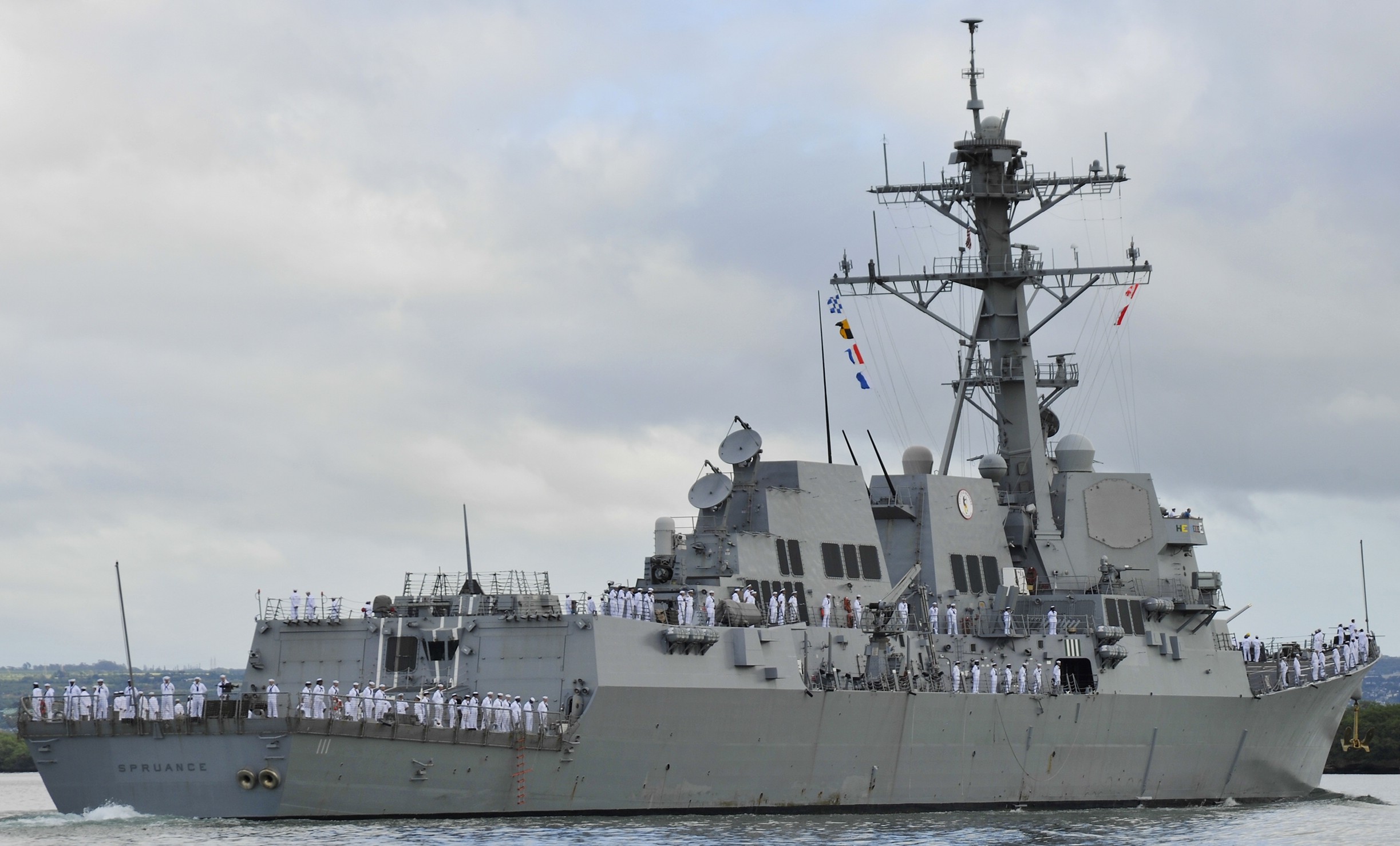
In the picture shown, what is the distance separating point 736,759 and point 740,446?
6.42 metres

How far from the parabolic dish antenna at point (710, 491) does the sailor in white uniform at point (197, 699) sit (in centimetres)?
980

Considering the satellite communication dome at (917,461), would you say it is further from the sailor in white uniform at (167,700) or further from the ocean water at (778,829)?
the sailor in white uniform at (167,700)

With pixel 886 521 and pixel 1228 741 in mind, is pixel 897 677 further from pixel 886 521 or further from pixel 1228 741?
pixel 1228 741

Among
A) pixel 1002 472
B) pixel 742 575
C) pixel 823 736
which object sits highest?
pixel 1002 472

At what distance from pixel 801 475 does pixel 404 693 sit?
29.9 feet

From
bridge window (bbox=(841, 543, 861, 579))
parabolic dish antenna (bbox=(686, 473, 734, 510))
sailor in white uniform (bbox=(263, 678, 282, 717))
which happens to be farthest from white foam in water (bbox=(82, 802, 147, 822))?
bridge window (bbox=(841, 543, 861, 579))

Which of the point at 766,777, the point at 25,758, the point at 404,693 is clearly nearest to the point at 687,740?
the point at 766,777

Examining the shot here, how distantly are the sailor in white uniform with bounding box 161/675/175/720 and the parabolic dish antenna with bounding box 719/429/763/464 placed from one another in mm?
11243

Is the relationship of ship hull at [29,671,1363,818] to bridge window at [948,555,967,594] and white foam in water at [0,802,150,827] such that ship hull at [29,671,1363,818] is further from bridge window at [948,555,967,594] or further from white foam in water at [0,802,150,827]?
bridge window at [948,555,967,594]

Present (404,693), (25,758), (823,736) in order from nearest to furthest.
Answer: (404,693) < (823,736) < (25,758)

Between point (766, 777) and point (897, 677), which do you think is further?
point (897, 677)

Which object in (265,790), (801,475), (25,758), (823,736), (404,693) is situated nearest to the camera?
(265,790)

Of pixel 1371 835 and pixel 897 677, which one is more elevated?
pixel 897 677

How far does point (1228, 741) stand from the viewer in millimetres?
38906
